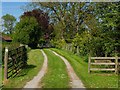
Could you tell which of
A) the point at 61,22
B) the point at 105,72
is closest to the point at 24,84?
the point at 105,72

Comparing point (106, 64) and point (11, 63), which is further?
point (106, 64)

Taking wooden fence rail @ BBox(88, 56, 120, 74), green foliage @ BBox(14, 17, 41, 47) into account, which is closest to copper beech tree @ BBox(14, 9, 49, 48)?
green foliage @ BBox(14, 17, 41, 47)

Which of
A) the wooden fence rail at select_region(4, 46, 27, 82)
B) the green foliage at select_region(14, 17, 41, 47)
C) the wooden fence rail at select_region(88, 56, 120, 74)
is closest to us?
the wooden fence rail at select_region(4, 46, 27, 82)

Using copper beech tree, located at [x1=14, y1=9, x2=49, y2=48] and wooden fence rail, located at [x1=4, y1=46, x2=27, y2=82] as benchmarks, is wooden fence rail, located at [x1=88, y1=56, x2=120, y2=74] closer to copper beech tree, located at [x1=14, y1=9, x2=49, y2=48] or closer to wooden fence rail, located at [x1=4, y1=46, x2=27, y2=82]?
wooden fence rail, located at [x1=4, y1=46, x2=27, y2=82]

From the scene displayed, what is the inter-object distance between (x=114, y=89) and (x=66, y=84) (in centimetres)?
190

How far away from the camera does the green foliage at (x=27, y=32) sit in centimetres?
4682

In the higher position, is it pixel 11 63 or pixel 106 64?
pixel 11 63

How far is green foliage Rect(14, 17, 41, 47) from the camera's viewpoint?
46.8 metres

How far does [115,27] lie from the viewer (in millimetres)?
14898

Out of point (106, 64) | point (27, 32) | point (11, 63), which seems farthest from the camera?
point (27, 32)

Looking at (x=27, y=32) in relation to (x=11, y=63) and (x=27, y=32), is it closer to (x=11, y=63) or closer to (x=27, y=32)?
(x=27, y=32)

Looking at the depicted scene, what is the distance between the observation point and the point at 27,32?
4738 centimetres

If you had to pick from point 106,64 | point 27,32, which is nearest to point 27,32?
point 27,32

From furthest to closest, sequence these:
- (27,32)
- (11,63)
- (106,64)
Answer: (27,32) → (106,64) → (11,63)
